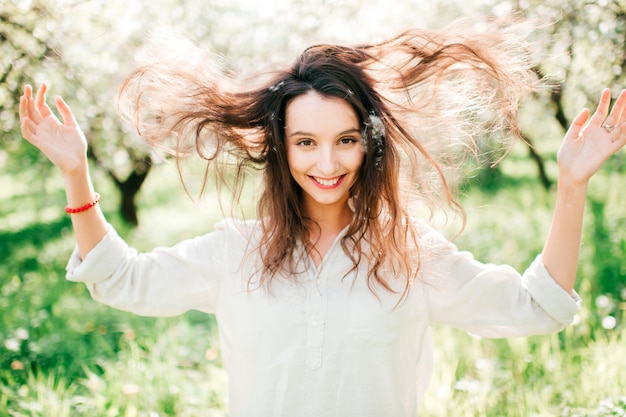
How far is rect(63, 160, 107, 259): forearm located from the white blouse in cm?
4

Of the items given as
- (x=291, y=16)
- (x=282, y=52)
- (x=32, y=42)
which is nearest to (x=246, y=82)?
(x=282, y=52)

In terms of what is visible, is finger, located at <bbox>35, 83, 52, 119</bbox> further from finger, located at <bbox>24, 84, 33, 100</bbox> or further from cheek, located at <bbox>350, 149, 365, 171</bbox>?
cheek, located at <bbox>350, 149, 365, 171</bbox>

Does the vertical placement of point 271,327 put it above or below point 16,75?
below

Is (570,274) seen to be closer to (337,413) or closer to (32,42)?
(337,413)

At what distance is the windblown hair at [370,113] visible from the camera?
1979 millimetres

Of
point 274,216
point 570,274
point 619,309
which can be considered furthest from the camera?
point 619,309

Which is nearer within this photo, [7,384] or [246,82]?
[246,82]

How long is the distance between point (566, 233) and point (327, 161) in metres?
0.67

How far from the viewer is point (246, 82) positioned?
7.03 feet

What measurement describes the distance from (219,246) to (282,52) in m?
0.69

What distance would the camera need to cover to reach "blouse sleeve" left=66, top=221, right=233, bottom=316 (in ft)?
6.30

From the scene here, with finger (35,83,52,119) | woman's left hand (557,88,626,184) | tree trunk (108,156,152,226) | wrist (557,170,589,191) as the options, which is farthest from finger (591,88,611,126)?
tree trunk (108,156,152,226)

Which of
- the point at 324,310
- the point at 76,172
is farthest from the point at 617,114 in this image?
the point at 76,172

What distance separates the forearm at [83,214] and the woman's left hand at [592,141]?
1.28 m
